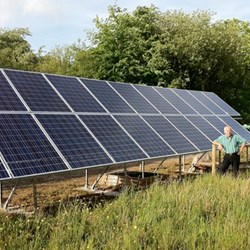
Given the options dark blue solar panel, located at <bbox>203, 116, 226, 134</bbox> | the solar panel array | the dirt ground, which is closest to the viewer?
the solar panel array

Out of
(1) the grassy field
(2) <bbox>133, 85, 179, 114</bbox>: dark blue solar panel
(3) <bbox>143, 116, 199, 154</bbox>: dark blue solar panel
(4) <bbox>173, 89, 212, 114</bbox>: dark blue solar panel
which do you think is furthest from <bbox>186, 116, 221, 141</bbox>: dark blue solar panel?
(1) the grassy field

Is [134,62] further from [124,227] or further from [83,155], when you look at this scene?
[124,227]

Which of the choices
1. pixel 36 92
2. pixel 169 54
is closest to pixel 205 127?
pixel 36 92

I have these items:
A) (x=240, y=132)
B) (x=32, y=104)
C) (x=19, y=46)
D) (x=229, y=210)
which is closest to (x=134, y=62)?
(x=240, y=132)

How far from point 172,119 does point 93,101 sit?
329 cm

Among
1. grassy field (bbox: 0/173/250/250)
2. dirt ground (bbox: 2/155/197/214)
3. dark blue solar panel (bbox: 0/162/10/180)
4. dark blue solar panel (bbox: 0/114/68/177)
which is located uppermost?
dark blue solar panel (bbox: 0/114/68/177)

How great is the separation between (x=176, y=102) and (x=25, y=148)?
9.16 metres

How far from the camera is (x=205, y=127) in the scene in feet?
49.8

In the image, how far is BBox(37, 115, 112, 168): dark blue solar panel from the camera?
886 cm

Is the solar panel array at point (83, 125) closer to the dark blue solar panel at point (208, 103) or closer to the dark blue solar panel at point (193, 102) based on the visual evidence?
the dark blue solar panel at point (193, 102)

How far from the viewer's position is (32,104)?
390 inches

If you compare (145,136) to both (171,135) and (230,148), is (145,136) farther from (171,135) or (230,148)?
(230,148)

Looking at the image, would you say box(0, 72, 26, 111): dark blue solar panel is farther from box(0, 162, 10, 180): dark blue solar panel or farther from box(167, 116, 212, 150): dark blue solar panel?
box(167, 116, 212, 150): dark blue solar panel

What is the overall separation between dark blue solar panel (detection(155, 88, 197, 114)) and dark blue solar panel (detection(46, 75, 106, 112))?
14.8ft
